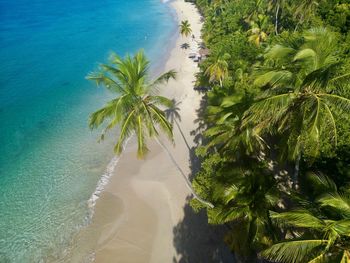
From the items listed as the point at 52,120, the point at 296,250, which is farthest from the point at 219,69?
the point at 52,120

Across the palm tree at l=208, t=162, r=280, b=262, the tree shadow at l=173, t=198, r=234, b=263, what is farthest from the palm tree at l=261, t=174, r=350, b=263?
the tree shadow at l=173, t=198, r=234, b=263

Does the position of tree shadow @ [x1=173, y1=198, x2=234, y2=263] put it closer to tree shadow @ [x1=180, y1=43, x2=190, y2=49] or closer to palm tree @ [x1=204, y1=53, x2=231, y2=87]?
palm tree @ [x1=204, y1=53, x2=231, y2=87]

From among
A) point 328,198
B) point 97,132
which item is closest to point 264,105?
point 328,198

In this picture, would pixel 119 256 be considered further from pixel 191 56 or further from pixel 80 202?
pixel 191 56

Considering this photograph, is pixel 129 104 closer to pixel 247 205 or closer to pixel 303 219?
pixel 247 205

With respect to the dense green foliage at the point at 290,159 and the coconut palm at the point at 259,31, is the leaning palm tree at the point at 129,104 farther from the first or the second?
the coconut palm at the point at 259,31

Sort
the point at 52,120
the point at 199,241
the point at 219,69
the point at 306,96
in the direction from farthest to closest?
the point at 52,120
the point at 219,69
the point at 199,241
the point at 306,96
